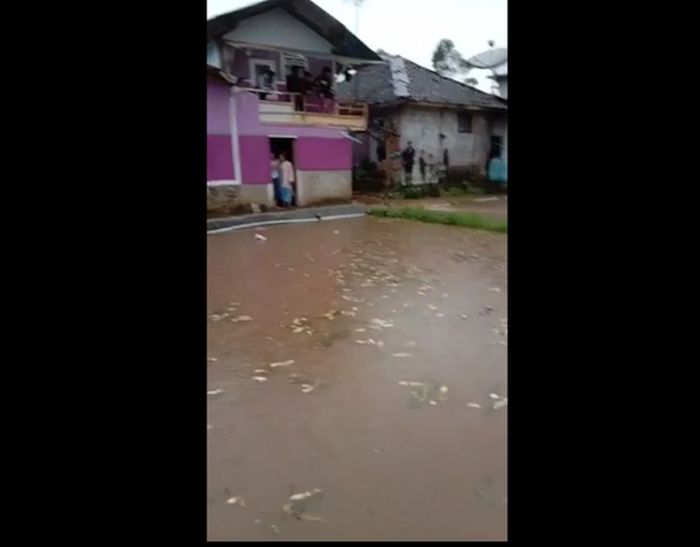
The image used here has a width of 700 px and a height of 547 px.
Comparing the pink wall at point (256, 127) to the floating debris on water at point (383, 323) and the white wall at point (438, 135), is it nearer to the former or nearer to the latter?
the white wall at point (438, 135)

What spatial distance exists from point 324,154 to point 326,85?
19cm

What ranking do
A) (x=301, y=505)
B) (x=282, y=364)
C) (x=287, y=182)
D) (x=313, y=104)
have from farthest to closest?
1. (x=287, y=182)
2. (x=313, y=104)
3. (x=282, y=364)
4. (x=301, y=505)

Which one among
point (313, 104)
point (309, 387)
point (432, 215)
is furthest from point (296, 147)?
point (309, 387)

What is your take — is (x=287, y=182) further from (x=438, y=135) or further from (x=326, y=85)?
(x=438, y=135)

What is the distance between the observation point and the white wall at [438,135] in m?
1.54

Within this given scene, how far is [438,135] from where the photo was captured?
5.30 feet

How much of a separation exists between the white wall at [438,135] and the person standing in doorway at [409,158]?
12 millimetres

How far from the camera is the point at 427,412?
4.26 feet

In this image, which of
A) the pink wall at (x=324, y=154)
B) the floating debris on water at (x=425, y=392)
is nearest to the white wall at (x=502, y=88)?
the pink wall at (x=324, y=154)

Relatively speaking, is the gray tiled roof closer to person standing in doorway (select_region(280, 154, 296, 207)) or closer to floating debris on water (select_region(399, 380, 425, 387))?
person standing in doorway (select_region(280, 154, 296, 207))

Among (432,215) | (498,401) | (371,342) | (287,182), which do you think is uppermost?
(287,182)
